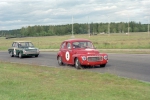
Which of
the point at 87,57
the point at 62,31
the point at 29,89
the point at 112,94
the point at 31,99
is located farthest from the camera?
the point at 62,31

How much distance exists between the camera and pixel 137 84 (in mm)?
10180

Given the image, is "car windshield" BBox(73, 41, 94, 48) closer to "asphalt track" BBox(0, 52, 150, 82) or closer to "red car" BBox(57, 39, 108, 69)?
"red car" BBox(57, 39, 108, 69)

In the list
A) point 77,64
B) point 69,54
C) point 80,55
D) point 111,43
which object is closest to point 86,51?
point 80,55

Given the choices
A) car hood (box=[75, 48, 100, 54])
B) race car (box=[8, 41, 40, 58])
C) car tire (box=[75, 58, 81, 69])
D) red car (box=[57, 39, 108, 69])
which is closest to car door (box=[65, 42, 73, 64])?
red car (box=[57, 39, 108, 69])

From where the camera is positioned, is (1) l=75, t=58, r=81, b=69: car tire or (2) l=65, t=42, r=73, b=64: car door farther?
(2) l=65, t=42, r=73, b=64: car door

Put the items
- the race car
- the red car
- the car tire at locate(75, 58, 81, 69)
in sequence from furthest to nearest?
the race car
the car tire at locate(75, 58, 81, 69)
the red car

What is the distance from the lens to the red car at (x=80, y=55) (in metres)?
15.7

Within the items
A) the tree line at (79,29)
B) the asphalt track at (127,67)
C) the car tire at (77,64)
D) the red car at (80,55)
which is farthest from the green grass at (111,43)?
the tree line at (79,29)

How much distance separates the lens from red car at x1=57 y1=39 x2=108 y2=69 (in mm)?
15742

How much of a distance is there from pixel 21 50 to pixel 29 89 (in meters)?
17.1

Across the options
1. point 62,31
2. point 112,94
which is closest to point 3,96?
point 112,94

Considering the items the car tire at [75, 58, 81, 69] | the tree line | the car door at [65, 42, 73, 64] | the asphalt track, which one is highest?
the tree line

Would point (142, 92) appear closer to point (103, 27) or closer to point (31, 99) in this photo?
point (31, 99)

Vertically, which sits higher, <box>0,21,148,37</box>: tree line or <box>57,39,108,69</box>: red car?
<box>0,21,148,37</box>: tree line
